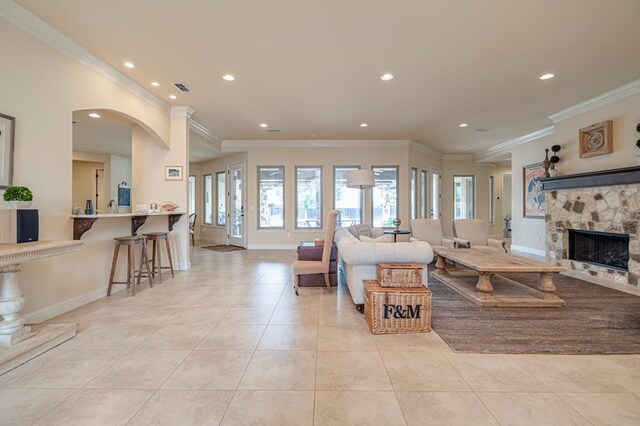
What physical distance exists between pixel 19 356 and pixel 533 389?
355cm

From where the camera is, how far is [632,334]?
2594mm

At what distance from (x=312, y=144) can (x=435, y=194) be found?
178 inches

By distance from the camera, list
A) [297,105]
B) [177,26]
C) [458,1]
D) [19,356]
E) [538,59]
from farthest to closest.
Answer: [297,105], [538,59], [177,26], [458,1], [19,356]

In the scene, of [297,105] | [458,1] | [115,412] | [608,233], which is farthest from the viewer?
[297,105]

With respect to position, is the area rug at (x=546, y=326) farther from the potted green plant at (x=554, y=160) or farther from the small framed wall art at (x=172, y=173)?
the small framed wall art at (x=172, y=173)

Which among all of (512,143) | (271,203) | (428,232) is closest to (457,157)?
(512,143)

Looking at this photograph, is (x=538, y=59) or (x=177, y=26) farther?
(x=538, y=59)

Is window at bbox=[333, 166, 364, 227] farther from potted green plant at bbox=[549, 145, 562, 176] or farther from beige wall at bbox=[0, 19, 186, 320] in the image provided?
beige wall at bbox=[0, 19, 186, 320]

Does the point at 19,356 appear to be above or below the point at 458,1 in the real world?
below

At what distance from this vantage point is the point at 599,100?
4.69 meters

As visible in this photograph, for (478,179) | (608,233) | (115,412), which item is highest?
(478,179)

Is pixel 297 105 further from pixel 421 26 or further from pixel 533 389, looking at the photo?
pixel 533 389

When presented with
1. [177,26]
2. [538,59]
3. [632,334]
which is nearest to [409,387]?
[632,334]

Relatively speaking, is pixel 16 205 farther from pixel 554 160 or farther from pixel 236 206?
pixel 554 160
